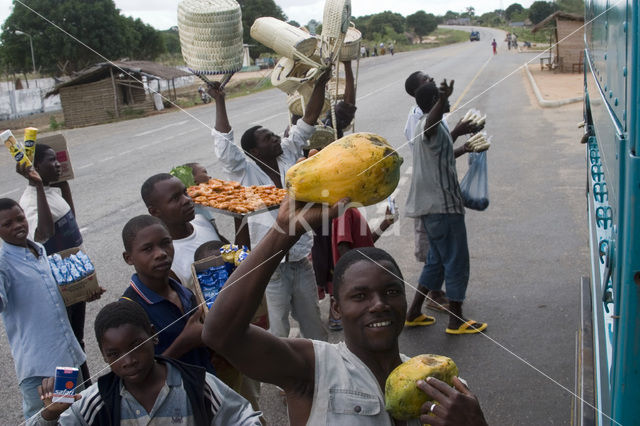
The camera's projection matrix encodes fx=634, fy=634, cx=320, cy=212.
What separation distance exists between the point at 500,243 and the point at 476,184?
1960 millimetres

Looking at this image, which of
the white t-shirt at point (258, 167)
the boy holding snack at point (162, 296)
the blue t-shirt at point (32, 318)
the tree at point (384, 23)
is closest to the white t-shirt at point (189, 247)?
the white t-shirt at point (258, 167)

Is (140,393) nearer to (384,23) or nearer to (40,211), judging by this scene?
(40,211)

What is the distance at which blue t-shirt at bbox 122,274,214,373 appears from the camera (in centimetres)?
283

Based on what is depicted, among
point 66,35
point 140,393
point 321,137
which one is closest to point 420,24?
point 66,35

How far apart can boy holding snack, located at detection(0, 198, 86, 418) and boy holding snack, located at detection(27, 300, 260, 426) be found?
2.95ft

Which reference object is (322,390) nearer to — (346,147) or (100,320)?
(346,147)

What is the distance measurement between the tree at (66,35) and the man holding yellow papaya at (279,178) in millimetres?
31122

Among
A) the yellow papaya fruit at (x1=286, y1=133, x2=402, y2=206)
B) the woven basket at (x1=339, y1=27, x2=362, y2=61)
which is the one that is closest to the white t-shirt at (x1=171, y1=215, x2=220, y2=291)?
the woven basket at (x1=339, y1=27, x2=362, y2=61)

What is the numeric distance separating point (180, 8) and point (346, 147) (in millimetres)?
2718

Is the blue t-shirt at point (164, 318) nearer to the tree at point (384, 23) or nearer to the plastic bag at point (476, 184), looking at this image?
the plastic bag at point (476, 184)

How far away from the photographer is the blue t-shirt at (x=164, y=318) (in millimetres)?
2834

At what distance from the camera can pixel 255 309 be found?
1.70 m

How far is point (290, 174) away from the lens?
5.76 feet

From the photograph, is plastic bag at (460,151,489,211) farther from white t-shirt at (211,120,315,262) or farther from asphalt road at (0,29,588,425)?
white t-shirt at (211,120,315,262)
